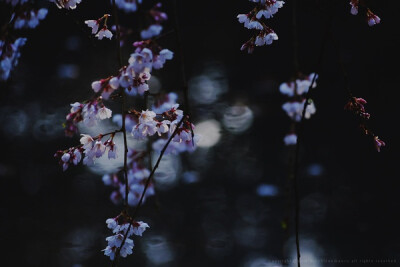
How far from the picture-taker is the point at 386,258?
10.9 feet

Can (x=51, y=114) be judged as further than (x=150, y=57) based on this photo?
Yes

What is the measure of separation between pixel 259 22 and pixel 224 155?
3.01 m

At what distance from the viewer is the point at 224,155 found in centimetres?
408

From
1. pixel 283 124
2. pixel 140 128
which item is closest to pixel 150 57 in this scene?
pixel 140 128

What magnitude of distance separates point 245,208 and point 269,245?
1.26 ft

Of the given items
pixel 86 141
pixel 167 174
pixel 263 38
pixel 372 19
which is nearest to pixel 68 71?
pixel 167 174

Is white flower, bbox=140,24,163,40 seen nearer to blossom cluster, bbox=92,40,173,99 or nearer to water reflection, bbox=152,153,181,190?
blossom cluster, bbox=92,40,173,99

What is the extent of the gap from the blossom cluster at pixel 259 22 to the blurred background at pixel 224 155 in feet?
7.69

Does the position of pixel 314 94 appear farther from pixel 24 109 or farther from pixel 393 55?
pixel 24 109

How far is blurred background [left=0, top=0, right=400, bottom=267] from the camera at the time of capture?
3498 mm

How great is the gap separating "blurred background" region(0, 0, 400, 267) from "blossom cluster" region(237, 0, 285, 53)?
2343mm

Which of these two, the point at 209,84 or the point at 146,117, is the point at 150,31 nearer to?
the point at 146,117

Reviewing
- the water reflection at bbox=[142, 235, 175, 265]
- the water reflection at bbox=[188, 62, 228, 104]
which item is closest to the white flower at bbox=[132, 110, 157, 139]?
the water reflection at bbox=[142, 235, 175, 265]

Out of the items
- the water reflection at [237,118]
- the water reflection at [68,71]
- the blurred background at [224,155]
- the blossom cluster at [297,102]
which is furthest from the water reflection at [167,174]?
the blossom cluster at [297,102]
